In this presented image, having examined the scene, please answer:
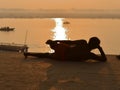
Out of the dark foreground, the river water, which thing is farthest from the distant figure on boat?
the river water

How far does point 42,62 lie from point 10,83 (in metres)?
2.02

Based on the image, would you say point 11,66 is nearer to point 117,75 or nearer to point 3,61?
point 3,61

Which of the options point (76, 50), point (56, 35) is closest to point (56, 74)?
point (76, 50)

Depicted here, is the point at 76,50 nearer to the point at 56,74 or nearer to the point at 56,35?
the point at 56,74

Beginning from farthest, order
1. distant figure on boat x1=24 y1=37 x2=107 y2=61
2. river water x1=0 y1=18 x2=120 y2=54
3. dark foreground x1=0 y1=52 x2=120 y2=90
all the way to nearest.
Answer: river water x1=0 y1=18 x2=120 y2=54, distant figure on boat x1=24 y1=37 x2=107 y2=61, dark foreground x1=0 y1=52 x2=120 y2=90

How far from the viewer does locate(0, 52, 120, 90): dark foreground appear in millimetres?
5887

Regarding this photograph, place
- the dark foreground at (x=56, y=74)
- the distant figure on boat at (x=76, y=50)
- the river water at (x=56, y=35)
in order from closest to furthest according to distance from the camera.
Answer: the dark foreground at (x=56, y=74) → the distant figure on boat at (x=76, y=50) → the river water at (x=56, y=35)

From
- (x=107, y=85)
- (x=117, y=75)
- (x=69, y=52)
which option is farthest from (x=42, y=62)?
(x=107, y=85)

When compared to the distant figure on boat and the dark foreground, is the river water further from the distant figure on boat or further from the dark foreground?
the dark foreground

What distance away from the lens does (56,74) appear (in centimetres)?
680

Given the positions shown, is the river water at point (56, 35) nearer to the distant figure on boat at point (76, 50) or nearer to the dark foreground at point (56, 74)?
the distant figure on boat at point (76, 50)

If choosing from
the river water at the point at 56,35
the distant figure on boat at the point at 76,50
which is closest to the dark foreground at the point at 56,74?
the distant figure on boat at the point at 76,50

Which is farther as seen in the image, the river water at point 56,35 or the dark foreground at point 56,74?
the river water at point 56,35

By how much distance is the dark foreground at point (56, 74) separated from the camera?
5887 millimetres
